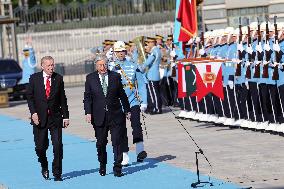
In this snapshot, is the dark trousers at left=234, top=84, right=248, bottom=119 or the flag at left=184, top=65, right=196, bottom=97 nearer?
the flag at left=184, top=65, right=196, bottom=97

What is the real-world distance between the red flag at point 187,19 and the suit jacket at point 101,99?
23.9 feet

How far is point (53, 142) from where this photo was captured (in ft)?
50.6

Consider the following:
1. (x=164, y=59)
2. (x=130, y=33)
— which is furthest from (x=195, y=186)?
(x=130, y=33)

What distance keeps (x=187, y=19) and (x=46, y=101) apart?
304 inches

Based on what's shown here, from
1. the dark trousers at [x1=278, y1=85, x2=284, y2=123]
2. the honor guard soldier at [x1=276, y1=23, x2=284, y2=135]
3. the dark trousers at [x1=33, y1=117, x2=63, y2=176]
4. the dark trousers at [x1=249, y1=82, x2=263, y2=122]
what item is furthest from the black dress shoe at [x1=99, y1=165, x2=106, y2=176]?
the dark trousers at [x1=249, y1=82, x2=263, y2=122]

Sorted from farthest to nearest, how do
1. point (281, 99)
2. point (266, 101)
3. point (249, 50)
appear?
point (249, 50) → point (266, 101) → point (281, 99)

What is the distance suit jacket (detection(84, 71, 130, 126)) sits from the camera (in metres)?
15.4

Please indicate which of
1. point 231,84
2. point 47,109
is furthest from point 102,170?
point 231,84

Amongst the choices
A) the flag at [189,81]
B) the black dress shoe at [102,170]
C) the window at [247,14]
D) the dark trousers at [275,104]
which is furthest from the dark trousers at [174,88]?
the black dress shoe at [102,170]

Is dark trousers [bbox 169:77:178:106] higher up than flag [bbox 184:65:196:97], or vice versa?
flag [bbox 184:65:196:97]

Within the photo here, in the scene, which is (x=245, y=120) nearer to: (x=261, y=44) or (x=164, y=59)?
(x=261, y=44)

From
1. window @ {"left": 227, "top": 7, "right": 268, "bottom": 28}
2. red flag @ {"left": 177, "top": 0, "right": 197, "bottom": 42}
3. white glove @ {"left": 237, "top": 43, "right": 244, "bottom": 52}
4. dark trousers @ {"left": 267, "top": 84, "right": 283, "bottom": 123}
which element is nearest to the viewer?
dark trousers @ {"left": 267, "top": 84, "right": 283, "bottom": 123}

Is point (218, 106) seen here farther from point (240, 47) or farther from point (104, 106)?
point (104, 106)

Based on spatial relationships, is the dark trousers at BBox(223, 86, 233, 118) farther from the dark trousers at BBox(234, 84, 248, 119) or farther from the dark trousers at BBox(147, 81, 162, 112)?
the dark trousers at BBox(147, 81, 162, 112)
